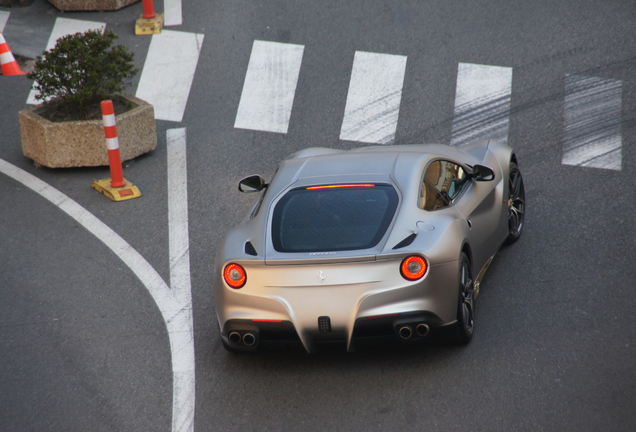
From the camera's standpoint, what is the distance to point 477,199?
241 inches

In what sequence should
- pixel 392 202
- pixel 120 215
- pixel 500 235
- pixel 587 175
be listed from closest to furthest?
1. pixel 392 202
2. pixel 500 235
3. pixel 120 215
4. pixel 587 175

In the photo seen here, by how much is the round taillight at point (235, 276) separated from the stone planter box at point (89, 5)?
31.3ft

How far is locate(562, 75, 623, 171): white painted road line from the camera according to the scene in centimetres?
912

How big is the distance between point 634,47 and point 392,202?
7628mm

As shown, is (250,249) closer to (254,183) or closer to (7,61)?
(254,183)

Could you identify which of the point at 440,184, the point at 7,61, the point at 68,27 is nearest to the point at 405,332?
the point at 440,184

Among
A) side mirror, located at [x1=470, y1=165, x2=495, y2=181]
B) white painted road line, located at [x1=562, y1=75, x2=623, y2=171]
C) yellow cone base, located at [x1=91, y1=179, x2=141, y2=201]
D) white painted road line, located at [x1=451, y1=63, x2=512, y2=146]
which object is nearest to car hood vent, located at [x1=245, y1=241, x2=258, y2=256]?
side mirror, located at [x1=470, y1=165, x2=495, y2=181]

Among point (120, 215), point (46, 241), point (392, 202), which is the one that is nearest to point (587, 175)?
point (392, 202)

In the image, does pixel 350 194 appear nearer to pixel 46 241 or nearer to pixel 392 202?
pixel 392 202

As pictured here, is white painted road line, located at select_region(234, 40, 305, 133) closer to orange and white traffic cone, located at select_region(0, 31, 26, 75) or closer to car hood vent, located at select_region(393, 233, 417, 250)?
orange and white traffic cone, located at select_region(0, 31, 26, 75)

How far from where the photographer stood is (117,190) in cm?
867

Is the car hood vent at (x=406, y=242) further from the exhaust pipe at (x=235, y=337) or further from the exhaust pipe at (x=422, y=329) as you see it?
the exhaust pipe at (x=235, y=337)

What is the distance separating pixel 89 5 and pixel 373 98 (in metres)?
5.93

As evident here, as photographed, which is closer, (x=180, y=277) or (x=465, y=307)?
(x=465, y=307)
